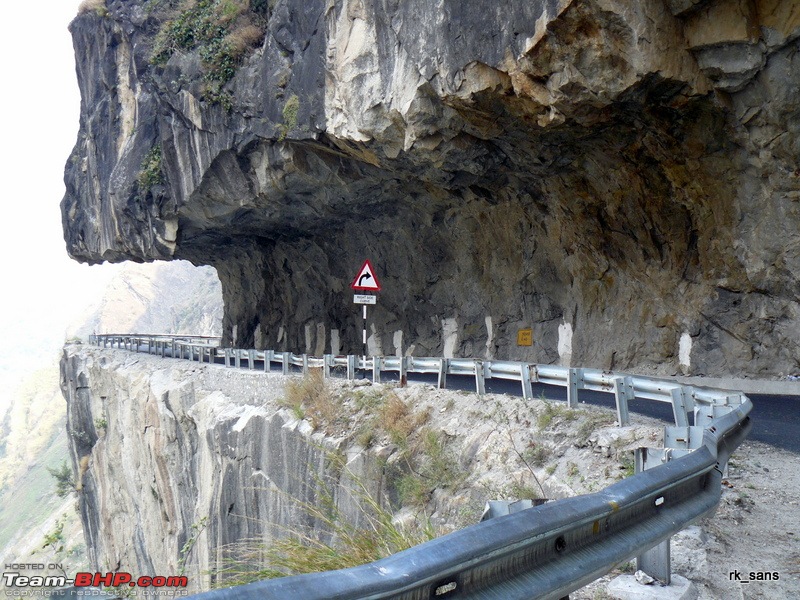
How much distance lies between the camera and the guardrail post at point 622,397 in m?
7.62

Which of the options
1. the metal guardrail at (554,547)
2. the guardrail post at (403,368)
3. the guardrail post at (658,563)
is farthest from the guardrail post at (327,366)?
the guardrail post at (658,563)

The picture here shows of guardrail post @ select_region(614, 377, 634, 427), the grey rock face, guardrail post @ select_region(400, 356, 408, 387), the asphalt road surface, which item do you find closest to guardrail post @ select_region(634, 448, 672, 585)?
the grey rock face

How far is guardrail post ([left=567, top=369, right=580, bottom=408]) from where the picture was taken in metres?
8.76

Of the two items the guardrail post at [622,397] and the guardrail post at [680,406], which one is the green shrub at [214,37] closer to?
the guardrail post at [622,397]

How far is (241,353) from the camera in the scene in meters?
19.4

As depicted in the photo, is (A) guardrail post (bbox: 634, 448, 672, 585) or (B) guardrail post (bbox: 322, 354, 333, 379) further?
(B) guardrail post (bbox: 322, 354, 333, 379)

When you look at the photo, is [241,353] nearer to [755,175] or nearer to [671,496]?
[755,175]

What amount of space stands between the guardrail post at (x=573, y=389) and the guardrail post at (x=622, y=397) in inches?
38.3

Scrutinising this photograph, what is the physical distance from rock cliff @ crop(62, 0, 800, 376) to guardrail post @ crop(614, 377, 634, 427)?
5.91 m

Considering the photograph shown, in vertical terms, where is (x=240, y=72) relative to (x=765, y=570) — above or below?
above

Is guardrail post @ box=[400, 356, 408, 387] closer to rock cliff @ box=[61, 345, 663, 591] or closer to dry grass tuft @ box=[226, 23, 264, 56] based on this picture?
rock cliff @ box=[61, 345, 663, 591]

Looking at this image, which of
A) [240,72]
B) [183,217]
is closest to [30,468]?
[183,217]

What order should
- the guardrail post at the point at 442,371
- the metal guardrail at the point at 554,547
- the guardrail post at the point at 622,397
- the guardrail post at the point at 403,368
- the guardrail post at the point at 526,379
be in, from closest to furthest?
the metal guardrail at the point at 554,547, the guardrail post at the point at 622,397, the guardrail post at the point at 526,379, the guardrail post at the point at 442,371, the guardrail post at the point at 403,368

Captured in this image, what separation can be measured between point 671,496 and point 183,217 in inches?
939
